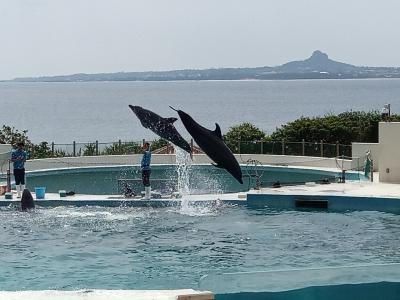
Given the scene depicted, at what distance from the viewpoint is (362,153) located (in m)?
20.1

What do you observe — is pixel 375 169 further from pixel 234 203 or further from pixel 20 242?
pixel 20 242

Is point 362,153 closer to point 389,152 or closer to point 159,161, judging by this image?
point 389,152

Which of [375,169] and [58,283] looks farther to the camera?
[375,169]

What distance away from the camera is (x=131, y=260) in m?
10.5

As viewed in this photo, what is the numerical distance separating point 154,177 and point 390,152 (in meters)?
6.45

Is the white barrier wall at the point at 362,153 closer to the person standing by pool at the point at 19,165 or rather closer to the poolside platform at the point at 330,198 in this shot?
the poolside platform at the point at 330,198

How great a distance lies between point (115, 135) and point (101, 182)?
5702cm

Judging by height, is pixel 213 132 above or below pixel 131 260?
above

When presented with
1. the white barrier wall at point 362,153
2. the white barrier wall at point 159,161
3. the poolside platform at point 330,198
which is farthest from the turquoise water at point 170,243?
the white barrier wall at point 159,161

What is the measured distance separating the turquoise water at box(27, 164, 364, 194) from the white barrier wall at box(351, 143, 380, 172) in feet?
2.08

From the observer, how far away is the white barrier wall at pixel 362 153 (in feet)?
62.7

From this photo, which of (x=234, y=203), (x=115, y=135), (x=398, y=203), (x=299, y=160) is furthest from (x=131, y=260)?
(x=115, y=135)

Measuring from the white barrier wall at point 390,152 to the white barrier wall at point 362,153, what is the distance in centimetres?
139

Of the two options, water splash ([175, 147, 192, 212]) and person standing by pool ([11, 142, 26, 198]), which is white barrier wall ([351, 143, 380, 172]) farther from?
person standing by pool ([11, 142, 26, 198])
